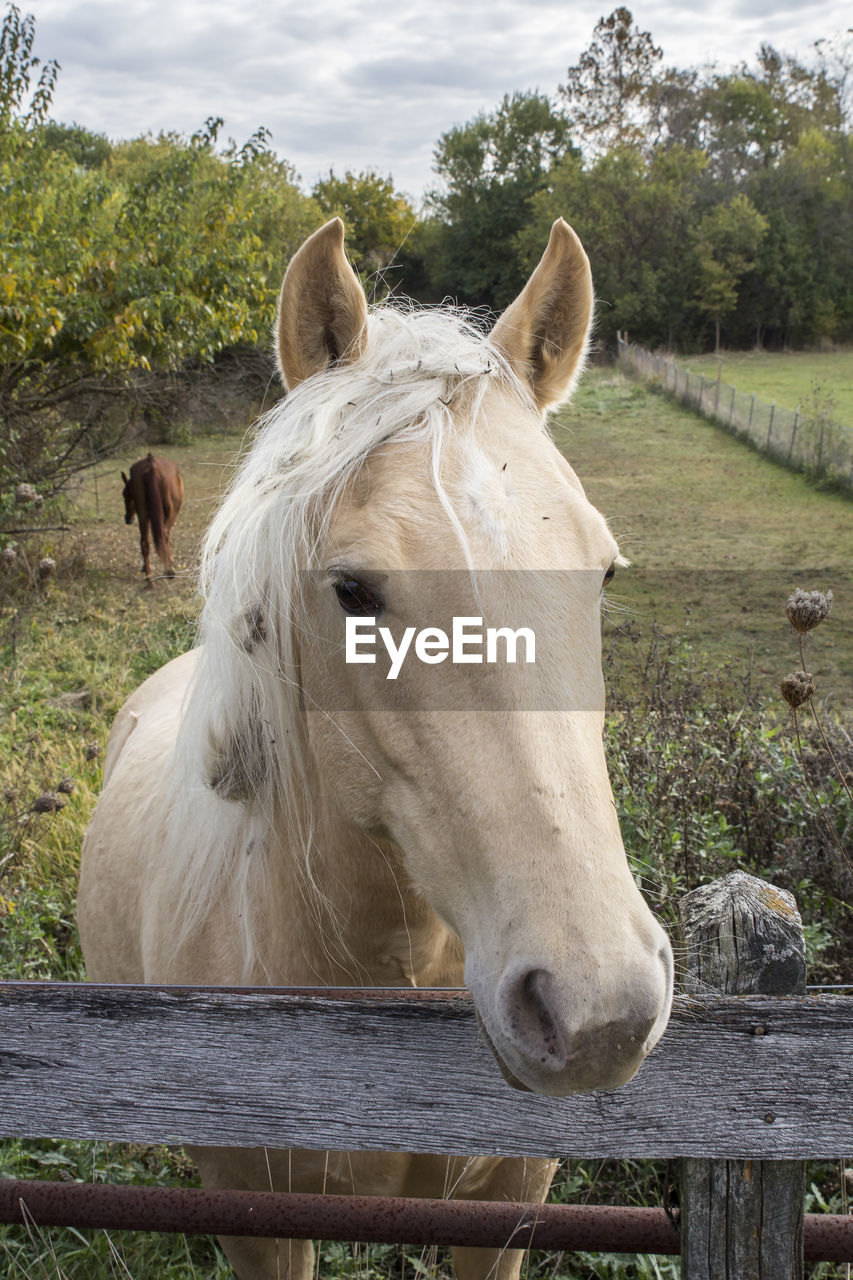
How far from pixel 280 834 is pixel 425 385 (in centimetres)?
92

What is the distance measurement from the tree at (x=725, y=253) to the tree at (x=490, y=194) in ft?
27.5

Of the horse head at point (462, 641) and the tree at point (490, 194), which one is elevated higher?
the tree at point (490, 194)

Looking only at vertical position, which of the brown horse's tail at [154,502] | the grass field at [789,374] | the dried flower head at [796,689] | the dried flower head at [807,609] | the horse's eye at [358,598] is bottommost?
the dried flower head at [796,689]

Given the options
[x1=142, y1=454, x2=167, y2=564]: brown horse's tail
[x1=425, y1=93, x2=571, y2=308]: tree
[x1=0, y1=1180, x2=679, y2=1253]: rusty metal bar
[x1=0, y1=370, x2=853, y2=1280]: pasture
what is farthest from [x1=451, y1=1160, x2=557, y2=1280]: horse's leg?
[x1=425, y1=93, x2=571, y2=308]: tree

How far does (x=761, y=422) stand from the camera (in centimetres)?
1923

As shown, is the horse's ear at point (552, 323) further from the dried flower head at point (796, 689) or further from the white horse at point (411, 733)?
the dried flower head at point (796, 689)

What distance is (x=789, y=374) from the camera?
1222 inches

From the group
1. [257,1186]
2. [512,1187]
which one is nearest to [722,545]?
[512,1187]

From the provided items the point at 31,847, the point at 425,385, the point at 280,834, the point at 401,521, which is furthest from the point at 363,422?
the point at 31,847

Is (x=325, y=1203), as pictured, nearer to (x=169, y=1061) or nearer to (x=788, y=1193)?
(x=169, y=1061)

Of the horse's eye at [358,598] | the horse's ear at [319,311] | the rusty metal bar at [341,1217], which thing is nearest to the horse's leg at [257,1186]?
the rusty metal bar at [341,1217]

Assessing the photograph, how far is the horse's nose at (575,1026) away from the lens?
0.99 metres

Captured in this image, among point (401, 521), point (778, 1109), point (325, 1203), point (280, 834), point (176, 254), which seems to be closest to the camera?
point (778, 1109)

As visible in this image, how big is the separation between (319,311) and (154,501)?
10.1 metres
